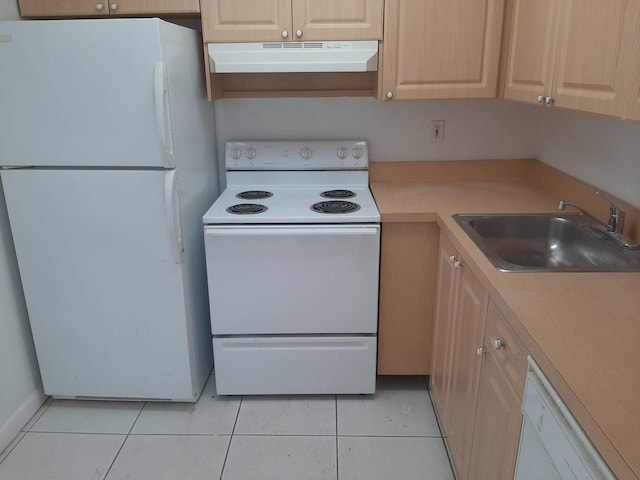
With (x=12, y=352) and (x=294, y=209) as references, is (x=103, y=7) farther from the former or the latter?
(x=12, y=352)

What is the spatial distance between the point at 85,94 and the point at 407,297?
5.03 feet

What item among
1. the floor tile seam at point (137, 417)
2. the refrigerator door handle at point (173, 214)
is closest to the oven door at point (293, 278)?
the refrigerator door handle at point (173, 214)

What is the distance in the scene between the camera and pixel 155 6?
2064 millimetres

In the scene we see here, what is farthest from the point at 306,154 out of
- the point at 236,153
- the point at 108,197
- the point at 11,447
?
the point at 11,447

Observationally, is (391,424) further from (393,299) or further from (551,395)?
(551,395)

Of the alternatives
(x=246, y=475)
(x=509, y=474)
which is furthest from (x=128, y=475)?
(x=509, y=474)

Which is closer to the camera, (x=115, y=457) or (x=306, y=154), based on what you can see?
(x=115, y=457)

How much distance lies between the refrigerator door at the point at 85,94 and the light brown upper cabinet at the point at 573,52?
1.33 meters

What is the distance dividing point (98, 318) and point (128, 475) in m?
0.65

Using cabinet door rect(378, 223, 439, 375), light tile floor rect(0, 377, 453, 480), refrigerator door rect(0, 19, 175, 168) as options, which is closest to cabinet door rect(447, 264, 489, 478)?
light tile floor rect(0, 377, 453, 480)

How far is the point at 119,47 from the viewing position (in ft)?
5.91

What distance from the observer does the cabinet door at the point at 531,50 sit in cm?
163

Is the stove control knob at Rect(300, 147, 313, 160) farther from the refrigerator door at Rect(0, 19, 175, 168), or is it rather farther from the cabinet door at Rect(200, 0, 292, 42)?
the refrigerator door at Rect(0, 19, 175, 168)

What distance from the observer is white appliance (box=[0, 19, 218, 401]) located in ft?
5.96
